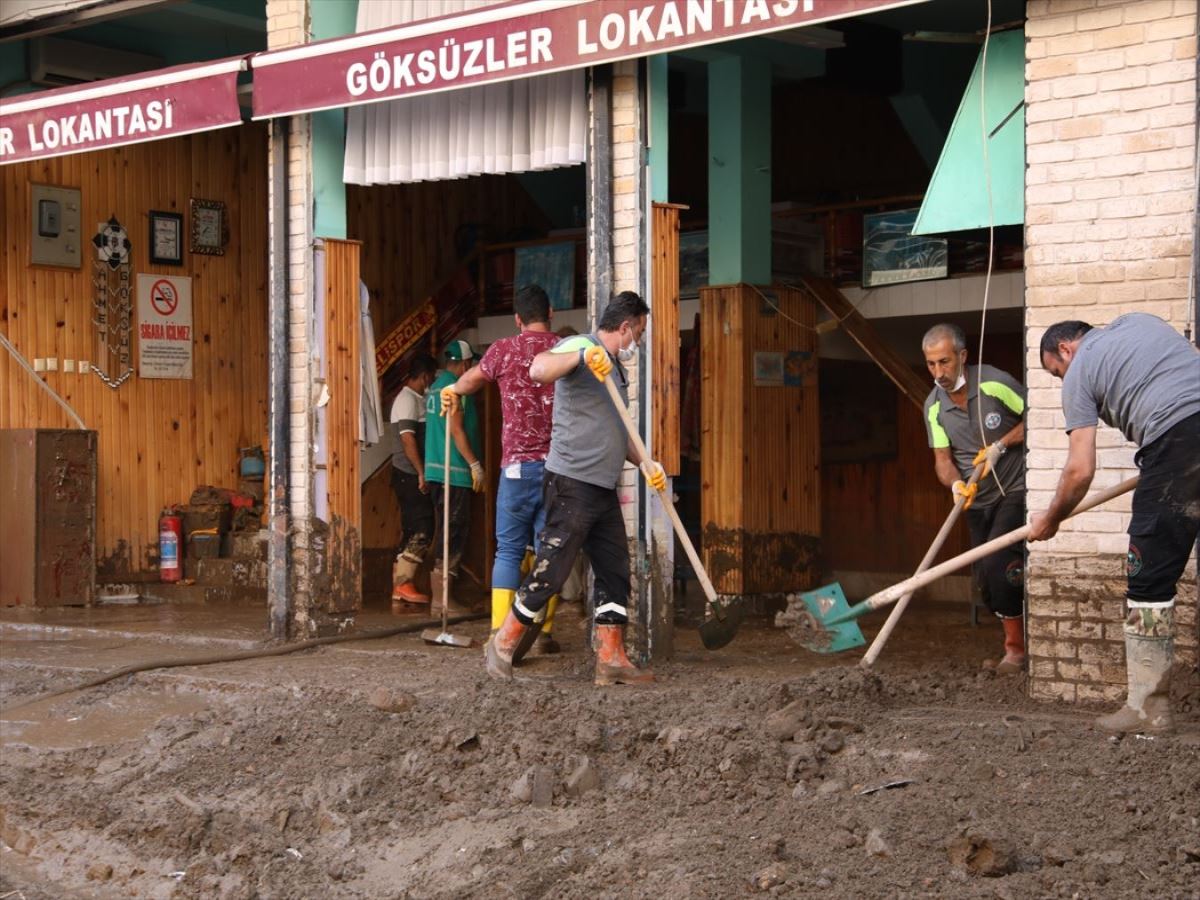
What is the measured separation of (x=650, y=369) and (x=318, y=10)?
3526mm

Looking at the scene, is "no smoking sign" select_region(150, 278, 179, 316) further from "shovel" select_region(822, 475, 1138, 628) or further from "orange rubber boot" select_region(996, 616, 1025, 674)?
"orange rubber boot" select_region(996, 616, 1025, 674)

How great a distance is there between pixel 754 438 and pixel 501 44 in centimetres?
438

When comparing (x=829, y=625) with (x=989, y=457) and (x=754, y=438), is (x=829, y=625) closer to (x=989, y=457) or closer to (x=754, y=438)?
(x=989, y=457)

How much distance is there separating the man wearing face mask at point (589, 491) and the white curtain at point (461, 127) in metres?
1.64

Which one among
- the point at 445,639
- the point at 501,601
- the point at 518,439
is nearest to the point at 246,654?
the point at 445,639

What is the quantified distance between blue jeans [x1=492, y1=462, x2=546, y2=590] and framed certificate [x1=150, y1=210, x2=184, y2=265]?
625cm

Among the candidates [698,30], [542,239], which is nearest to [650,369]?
[698,30]

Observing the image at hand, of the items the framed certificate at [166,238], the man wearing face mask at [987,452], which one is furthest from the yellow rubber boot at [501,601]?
the framed certificate at [166,238]

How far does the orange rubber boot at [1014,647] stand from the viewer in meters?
8.42

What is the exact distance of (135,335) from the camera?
1373 cm

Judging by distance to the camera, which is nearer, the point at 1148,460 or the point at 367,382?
the point at 1148,460

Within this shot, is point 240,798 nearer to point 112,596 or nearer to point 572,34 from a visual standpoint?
point 572,34

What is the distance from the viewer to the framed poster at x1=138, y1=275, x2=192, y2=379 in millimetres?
13805

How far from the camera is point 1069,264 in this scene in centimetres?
742
